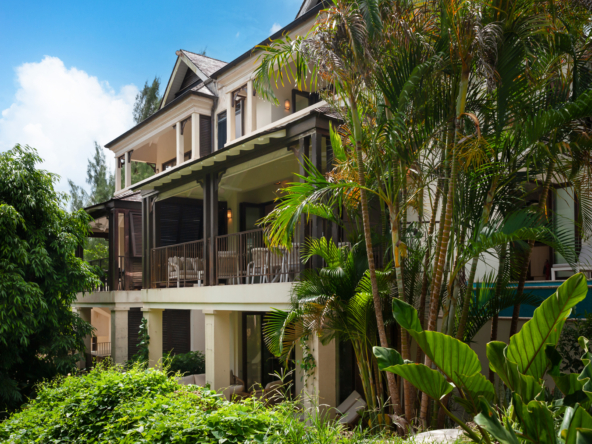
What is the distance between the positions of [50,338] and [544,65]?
10.2 meters

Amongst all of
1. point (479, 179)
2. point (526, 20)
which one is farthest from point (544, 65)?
point (479, 179)

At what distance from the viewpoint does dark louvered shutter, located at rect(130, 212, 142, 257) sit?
15203mm

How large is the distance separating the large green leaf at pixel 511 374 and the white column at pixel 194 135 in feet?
38.6

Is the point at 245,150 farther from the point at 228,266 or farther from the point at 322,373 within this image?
the point at 322,373

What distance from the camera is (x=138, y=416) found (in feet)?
14.2

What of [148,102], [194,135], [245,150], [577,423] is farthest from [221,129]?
[148,102]

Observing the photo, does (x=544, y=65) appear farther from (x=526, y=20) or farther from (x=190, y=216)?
(x=190, y=216)

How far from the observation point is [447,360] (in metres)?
2.91

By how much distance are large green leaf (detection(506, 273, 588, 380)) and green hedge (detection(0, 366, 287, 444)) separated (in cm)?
173

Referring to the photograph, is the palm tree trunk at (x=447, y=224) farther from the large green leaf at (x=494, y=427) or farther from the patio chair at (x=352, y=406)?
the large green leaf at (x=494, y=427)

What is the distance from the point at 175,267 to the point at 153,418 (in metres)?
7.56

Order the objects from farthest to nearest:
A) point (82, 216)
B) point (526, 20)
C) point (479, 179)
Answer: point (82, 216)
point (479, 179)
point (526, 20)

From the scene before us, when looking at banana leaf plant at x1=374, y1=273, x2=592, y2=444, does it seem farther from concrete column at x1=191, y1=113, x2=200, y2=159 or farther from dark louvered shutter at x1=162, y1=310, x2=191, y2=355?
dark louvered shutter at x1=162, y1=310, x2=191, y2=355

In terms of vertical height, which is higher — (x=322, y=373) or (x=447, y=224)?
(x=447, y=224)
